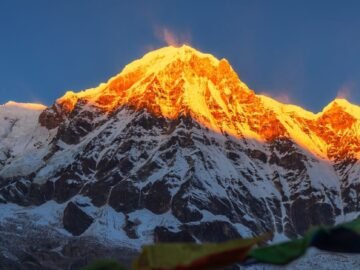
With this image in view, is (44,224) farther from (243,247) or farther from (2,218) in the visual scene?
(243,247)

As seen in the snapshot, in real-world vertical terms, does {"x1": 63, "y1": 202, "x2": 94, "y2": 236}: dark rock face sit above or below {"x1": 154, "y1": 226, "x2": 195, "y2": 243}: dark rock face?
above

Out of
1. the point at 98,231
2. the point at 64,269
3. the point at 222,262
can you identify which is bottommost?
the point at 222,262

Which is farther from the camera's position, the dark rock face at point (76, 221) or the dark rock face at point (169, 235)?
the dark rock face at point (76, 221)

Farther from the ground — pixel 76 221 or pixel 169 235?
pixel 76 221

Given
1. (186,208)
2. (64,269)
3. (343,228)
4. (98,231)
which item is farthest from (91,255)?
(343,228)

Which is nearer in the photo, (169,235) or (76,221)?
(169,235)

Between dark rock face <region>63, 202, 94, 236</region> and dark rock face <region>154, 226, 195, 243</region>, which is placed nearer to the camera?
dark rock face <region>154, 226, 195, 243</region>

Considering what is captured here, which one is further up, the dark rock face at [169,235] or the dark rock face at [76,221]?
the dark rock face at [76,221]

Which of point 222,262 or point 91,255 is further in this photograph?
point 91,255
